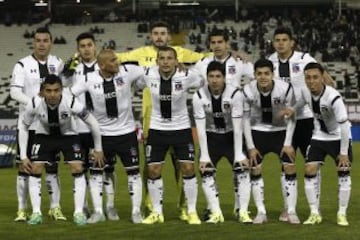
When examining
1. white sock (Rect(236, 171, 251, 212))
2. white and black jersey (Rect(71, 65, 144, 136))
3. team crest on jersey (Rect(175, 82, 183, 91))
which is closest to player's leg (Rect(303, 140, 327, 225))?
white sock (Rect(236, 171, 251, 212))

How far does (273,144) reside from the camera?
35.4 ft

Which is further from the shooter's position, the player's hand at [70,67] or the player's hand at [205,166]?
the player's hand at [70,67]

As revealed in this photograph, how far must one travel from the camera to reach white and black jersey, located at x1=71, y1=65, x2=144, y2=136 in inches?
419

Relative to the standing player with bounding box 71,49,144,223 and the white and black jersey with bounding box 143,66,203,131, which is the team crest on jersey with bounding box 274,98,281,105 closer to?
the white and black jersey with bounding box 143,66,203,131

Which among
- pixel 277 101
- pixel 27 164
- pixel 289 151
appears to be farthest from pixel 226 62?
pixel 27 164

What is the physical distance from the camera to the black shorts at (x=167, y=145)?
10633 millimetres

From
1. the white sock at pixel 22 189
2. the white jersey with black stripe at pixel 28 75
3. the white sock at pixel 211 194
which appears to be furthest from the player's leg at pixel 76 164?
the white sock at pixel 211 194

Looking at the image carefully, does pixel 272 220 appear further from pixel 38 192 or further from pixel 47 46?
pixel 47 46

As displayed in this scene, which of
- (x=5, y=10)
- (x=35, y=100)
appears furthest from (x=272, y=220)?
(x=5, y=10)

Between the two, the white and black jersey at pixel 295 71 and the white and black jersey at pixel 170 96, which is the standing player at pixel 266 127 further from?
the white and black jersey at pixel 170 96

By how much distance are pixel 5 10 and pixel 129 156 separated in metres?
45.0

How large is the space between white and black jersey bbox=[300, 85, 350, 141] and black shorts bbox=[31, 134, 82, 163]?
2.97 metres

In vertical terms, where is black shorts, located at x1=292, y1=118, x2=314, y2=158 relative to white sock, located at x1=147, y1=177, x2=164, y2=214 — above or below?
above

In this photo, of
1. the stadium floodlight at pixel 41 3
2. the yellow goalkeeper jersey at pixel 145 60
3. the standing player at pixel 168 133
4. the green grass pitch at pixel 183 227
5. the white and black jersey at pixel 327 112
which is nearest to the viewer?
the green grass pitch at pixel 183 227
